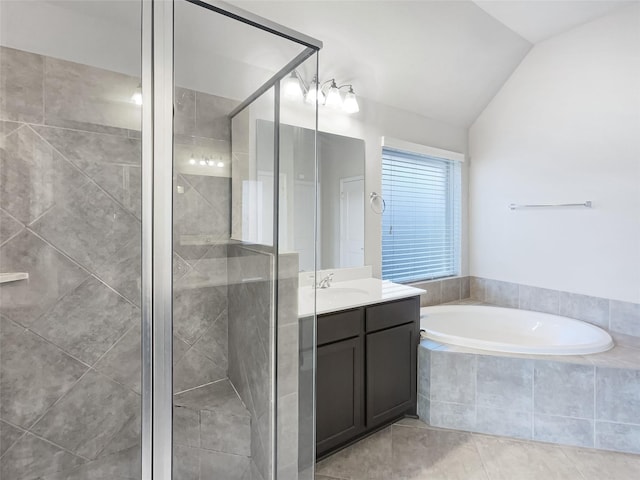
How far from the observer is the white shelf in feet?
4.49

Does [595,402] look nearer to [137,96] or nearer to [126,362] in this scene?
[126,362]

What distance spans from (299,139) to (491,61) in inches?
87.7

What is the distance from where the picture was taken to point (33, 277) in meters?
1.45

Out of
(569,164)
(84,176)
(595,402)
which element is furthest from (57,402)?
(569,164)

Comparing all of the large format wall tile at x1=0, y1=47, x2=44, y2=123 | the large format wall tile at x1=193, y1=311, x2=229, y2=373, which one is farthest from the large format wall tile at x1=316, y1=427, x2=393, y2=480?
the large format wall tile at x1=0, y1=47, x2=44, y2=123

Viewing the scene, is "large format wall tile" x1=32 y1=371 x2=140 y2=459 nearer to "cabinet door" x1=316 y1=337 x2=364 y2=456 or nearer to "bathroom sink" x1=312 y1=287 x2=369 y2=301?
"cabinet door" x1=316 y1=337 x2=364 y2=456

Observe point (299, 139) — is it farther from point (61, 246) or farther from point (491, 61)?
point (491, 61)

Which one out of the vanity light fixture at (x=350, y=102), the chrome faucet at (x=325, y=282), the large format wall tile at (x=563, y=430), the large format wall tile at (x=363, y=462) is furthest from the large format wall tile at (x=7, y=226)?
the large format wall tile at (x=563, y=430)

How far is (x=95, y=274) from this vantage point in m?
1.56

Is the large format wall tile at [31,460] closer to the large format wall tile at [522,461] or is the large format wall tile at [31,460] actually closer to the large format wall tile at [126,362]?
the large format wall tile at [126,362]

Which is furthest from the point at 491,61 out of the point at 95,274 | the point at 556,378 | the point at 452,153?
the point at 95,274

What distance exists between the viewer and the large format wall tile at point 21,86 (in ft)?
4.48

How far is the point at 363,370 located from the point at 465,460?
73 centimetres

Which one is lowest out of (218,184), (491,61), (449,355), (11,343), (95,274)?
(449,355)
